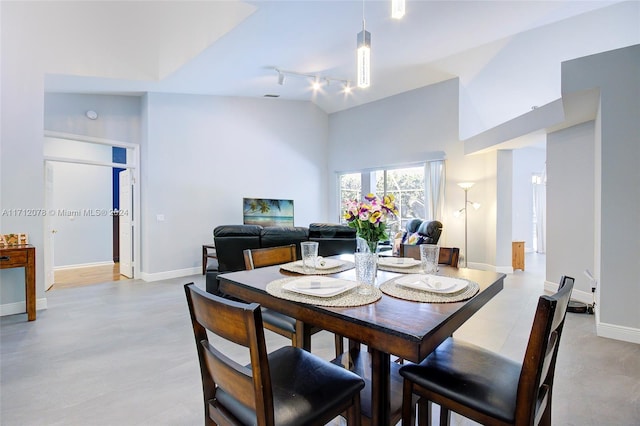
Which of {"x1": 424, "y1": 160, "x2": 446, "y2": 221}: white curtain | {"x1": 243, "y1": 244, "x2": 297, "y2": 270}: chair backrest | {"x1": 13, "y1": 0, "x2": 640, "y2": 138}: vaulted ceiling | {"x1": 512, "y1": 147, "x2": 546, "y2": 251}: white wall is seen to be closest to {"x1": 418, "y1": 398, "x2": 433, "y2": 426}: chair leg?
{"x1": 243, "y1": 244, "x2": 297, "y2": 270}: chair backrest

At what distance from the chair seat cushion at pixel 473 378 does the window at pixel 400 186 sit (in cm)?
505

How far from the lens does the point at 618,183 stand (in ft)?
9.25

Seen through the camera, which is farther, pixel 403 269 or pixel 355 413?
pixel 403 269

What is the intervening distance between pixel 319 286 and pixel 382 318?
15.7 inches

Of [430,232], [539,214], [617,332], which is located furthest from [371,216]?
[539,214]

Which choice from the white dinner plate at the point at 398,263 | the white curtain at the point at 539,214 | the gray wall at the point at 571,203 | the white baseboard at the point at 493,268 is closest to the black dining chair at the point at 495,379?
the white dinner plate at the point at 398,263

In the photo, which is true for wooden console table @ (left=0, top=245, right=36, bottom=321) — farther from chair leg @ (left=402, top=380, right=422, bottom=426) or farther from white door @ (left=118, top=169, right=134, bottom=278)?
chair leg @ (left=402, top=380, right=422, bottom=426)

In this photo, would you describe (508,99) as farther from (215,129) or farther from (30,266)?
(30,266)

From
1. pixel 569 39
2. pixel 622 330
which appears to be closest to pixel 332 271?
pixel 622 330

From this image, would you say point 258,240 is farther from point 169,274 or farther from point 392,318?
point 392,318

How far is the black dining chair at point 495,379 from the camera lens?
36.8 inches

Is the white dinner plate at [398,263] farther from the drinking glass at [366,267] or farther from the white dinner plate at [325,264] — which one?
the drinking glass at [366,267]

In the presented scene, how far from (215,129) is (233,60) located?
1898mm

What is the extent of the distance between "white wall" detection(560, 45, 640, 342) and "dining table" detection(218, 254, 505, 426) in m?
2.09
